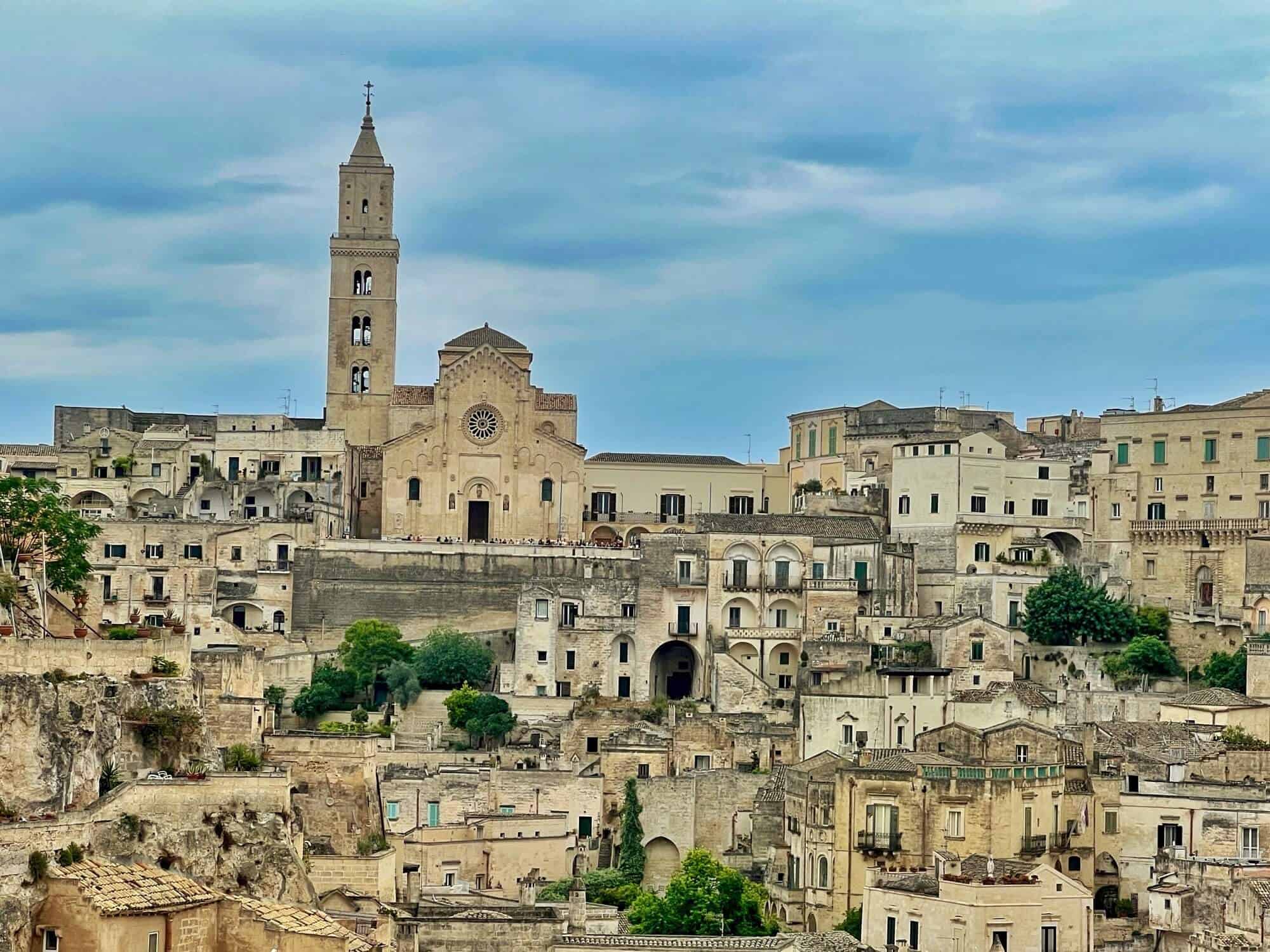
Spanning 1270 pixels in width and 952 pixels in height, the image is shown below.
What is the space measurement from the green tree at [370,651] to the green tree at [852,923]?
23904 mm

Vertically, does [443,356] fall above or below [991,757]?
above

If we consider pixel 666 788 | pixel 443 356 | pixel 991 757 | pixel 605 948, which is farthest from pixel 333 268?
pixel 605 948

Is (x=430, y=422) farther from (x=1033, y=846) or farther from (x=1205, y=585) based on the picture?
(x=1033, y=846)

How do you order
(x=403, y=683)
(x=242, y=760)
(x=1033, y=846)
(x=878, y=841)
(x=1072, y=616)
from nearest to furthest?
(x=242, y=760), (x=1033, y=846), (x=878, y=841), (x=403, y=683), (x=1072, y=616)

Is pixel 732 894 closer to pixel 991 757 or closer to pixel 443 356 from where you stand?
pixel 991 757

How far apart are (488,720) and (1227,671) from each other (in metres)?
21.6

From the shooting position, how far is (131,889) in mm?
50375

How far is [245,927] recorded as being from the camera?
168 ft

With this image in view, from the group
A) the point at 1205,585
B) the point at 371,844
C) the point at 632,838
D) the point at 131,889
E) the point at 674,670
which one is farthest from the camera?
the point at 674,670

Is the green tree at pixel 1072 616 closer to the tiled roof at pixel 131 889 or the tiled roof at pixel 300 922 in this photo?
the tiled roof at pixel 300 922

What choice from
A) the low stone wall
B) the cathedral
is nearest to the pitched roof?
the cathedral

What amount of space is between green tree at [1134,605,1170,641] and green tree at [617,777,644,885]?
21.2 meters

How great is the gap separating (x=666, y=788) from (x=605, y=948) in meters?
16.0

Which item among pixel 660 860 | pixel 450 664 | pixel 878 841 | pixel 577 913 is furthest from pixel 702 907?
pixel 450 664
